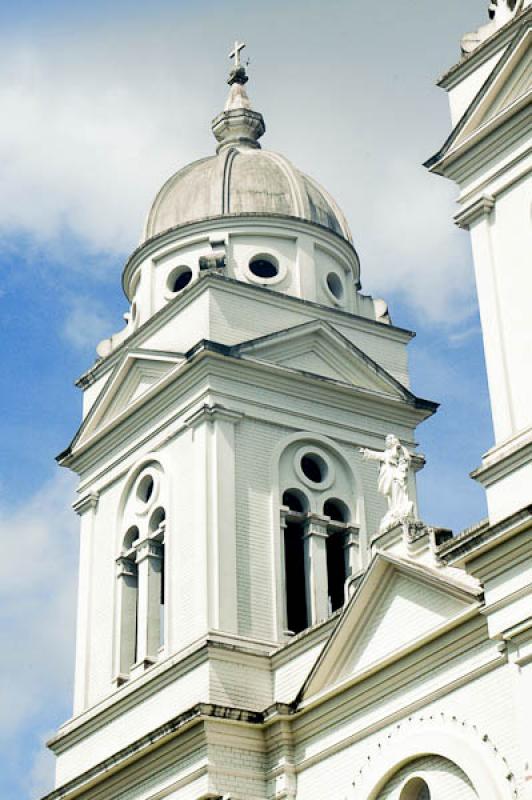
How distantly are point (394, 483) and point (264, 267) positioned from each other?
988 cm

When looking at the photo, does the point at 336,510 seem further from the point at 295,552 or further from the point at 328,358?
the point at 328,358

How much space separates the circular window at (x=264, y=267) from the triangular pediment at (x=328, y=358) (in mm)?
2237

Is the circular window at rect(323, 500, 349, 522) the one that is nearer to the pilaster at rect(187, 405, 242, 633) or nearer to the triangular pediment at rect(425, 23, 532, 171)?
the pilaster at rect(187, 405, 242, 633)

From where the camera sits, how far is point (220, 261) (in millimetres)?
38250

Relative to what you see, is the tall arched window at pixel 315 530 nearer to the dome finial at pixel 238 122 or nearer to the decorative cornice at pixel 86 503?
the decorative cornice at pixel 86 503

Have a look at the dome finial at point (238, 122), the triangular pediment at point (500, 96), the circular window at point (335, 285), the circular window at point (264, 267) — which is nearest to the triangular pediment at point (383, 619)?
the triangular pediment at point (500, 96)

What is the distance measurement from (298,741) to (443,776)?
14.0ft

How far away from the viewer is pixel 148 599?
36.1m

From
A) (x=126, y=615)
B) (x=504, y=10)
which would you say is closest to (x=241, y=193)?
(x=126, y=615)

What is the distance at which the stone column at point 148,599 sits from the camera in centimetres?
3562

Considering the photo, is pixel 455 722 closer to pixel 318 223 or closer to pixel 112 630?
pixel 112 630

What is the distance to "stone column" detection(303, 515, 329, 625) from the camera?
35062 mm

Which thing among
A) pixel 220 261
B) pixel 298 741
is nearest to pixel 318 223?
pixel 220 261

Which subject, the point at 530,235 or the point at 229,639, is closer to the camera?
the point at 530,235
